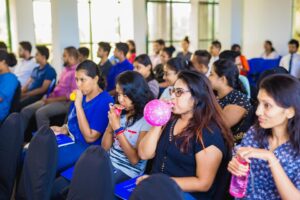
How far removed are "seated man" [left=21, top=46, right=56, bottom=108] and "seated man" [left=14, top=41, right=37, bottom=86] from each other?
41cm

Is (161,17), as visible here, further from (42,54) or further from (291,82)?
(291,82)

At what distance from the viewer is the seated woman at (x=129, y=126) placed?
2.30 m

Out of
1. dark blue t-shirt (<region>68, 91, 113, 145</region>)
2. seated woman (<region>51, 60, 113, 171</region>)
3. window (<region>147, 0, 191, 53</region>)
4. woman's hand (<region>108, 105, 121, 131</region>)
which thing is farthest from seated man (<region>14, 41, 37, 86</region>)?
woman's hand (<region>108, 105, 121, 131</region>)

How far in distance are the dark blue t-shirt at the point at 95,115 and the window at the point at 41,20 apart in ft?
16.3

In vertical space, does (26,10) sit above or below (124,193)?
above

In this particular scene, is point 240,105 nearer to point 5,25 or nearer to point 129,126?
point 129,126

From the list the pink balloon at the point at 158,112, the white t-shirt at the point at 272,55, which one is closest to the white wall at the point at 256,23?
the white t-shirt at the point at 272,55

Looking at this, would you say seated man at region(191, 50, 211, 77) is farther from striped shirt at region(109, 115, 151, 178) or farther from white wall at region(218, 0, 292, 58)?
white wall at region(218, 0, 292, 58)

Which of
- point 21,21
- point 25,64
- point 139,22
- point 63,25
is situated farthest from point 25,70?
point 139,22

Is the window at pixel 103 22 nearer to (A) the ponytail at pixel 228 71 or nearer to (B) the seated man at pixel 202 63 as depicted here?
(B) the seated man at pixel 202 63

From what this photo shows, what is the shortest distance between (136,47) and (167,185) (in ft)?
23.7

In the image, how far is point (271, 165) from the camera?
4.82 ft

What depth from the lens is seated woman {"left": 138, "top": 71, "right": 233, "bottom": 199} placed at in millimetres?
1814

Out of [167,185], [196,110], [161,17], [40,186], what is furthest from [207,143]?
[161,17]
